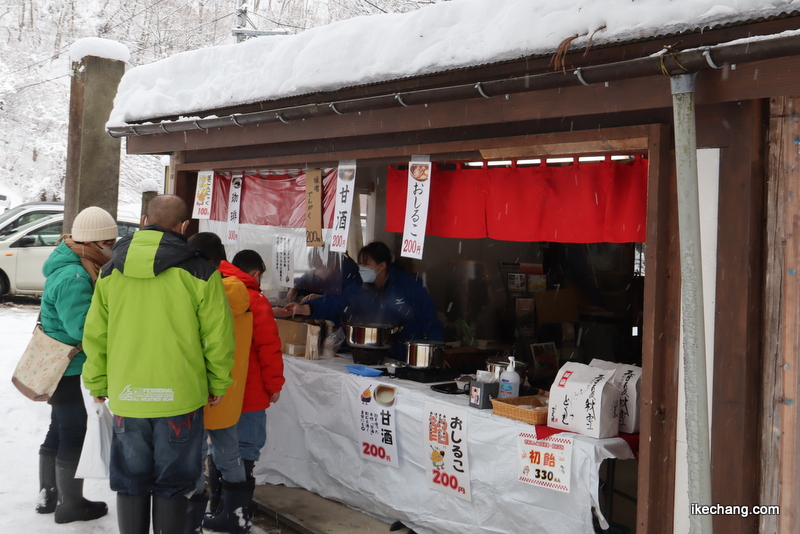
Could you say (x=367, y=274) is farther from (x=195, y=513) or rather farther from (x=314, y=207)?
(x=195, y=513)

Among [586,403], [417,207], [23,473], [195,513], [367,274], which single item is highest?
[417,207]

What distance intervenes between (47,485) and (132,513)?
175 cm

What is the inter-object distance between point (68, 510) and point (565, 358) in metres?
6.21

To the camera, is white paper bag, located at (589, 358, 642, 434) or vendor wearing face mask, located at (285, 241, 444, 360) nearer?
white paper bag, located at (589, 358, 642, 434)

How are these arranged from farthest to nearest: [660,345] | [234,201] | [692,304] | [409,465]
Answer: [234,201]
[409,465]
[660,345]
[692,304]

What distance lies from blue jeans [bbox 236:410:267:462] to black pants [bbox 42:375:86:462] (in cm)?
122

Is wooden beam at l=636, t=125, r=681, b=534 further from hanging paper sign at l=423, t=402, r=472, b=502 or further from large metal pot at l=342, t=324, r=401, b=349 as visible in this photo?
large metal pot at l=342, t=324, r=401, b=349

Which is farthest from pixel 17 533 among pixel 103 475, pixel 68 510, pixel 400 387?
pixel 400 387

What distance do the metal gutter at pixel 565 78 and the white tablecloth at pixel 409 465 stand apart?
216cm

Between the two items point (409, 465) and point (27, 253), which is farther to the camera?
point (27, 253)

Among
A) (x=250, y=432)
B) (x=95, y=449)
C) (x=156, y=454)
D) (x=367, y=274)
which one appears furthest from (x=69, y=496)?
(x=367, y=274)

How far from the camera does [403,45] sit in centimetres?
423

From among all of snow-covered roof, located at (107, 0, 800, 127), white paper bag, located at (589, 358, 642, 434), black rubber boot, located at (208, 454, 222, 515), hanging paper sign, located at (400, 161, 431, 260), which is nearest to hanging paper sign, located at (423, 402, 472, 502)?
white paper bag, located at (589, 358, 642, 434)

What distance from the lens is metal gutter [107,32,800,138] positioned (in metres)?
2.79
